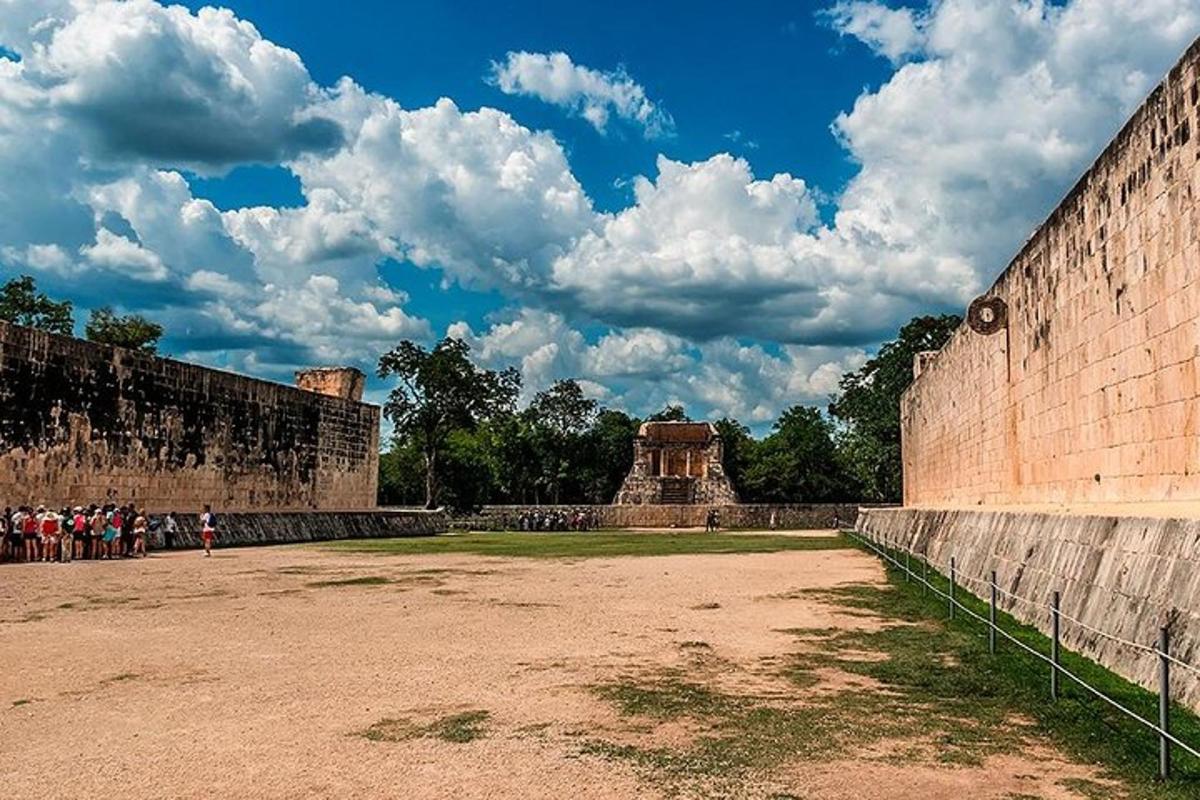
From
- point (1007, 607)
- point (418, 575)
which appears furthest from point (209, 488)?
point (1007, 607)

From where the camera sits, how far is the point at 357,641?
762cm

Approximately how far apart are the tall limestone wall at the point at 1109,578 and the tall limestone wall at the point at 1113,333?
0.88m

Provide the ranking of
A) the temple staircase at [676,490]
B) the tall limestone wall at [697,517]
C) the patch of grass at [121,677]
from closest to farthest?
the patch of grass at [121,677] < the tall limestone wall at [697,517] < the temple staircase at [676,490]

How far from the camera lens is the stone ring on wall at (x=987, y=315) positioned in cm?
1403

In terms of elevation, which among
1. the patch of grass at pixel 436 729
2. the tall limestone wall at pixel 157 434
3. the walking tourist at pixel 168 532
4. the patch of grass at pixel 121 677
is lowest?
the patch of grass at pixel 121 677

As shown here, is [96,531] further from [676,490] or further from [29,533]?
[676,490]

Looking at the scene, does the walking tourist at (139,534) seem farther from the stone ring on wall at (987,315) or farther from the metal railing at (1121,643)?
the stone ring on wall at (987,315)

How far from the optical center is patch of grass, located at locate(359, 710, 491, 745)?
15.6 ft

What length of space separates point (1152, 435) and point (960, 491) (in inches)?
448

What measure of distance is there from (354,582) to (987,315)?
31.8 ft

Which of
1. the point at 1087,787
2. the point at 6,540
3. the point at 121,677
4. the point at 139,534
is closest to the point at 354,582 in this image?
Result: the point at 121,677

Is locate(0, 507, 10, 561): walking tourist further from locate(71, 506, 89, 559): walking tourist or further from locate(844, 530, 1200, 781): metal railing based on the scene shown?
locate(844, 530, 1200, 781): metal railing

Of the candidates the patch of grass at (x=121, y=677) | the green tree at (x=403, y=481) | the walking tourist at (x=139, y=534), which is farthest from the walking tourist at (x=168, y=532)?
the green tree at (x=403, y=481)

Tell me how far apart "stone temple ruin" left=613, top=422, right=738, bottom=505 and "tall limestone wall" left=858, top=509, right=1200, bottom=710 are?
34.8 m
